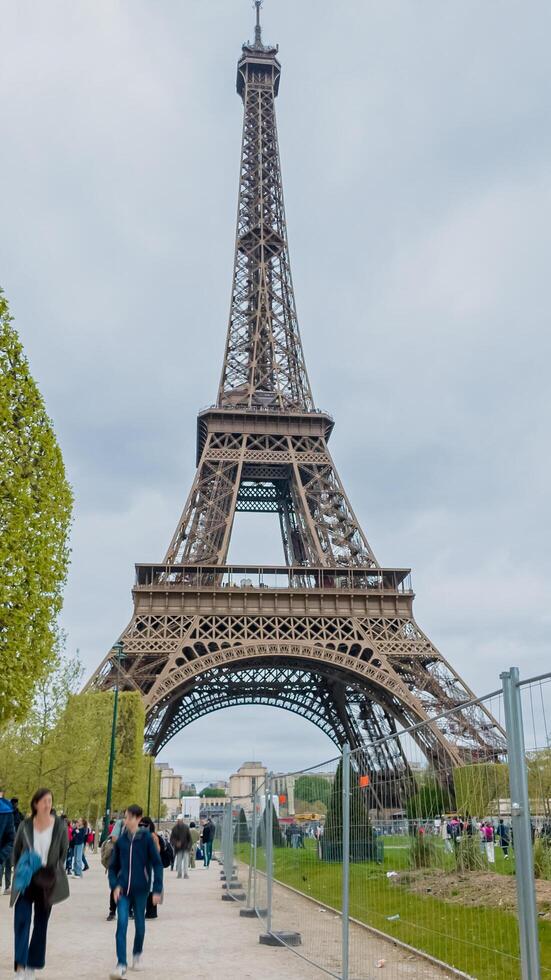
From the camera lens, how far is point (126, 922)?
826 centimetres

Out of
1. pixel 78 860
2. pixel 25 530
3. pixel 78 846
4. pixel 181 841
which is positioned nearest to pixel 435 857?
pixel 25 530

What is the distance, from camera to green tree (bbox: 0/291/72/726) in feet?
43.8

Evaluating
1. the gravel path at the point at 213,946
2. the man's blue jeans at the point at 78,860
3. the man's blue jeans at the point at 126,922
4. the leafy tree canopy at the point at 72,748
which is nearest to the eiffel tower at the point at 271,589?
the leafy tree canopy at the point at 72,748

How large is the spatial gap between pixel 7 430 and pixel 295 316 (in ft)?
132

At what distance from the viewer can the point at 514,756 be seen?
475 centimetres

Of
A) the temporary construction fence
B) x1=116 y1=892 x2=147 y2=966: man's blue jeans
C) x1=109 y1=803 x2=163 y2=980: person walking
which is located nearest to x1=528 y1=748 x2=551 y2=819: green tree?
the temporary construction fence

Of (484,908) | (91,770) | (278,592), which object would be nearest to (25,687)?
(484,908)

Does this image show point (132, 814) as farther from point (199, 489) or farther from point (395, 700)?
point (199, 489)

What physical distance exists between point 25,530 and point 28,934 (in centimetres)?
761

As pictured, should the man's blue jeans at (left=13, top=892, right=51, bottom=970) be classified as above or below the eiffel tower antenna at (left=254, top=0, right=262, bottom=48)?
below

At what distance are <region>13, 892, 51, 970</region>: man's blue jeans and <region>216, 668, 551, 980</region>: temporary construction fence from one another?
263 centimetres

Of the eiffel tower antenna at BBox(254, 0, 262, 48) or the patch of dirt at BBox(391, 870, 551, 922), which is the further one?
the eiffel tower antenna at BBox(254, 0, 262, 48)

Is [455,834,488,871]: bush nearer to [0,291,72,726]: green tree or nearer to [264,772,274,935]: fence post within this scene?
[264,772,274,935]: fence post

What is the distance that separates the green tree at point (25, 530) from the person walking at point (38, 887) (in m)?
5.98
